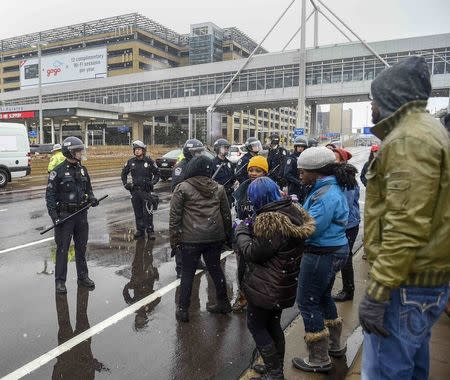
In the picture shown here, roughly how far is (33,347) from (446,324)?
4.11 meters

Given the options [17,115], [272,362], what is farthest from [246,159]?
[17,115]

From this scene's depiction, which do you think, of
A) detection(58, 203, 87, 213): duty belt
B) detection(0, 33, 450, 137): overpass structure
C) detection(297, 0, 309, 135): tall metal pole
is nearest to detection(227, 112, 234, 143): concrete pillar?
detection(0, 33, 450, 137): overpass structure

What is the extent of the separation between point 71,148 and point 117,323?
2.38 meters

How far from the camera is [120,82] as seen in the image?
67.2 meters

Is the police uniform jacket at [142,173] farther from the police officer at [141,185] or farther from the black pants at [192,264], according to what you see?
the black pants at [192,264]

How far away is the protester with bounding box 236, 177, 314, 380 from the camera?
9.11ft

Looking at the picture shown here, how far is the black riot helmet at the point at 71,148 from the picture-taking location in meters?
5.25

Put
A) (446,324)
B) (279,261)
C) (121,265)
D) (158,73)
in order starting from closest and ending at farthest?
(279,261) → (446,324) → (121,265) → (158,73)

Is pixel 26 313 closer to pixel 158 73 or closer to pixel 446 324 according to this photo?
pixel 446 324

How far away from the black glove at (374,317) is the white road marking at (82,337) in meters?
2.90

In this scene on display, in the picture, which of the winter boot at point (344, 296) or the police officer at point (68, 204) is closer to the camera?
the winter boot at point (344, 296)

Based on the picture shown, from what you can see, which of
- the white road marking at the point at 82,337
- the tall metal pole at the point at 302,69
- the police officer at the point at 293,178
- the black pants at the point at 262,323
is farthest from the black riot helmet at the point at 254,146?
the tall metal pole at the point at 302,69

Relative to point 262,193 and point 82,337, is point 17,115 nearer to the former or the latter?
point 82,337

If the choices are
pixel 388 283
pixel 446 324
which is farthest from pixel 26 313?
pixel 446 324
